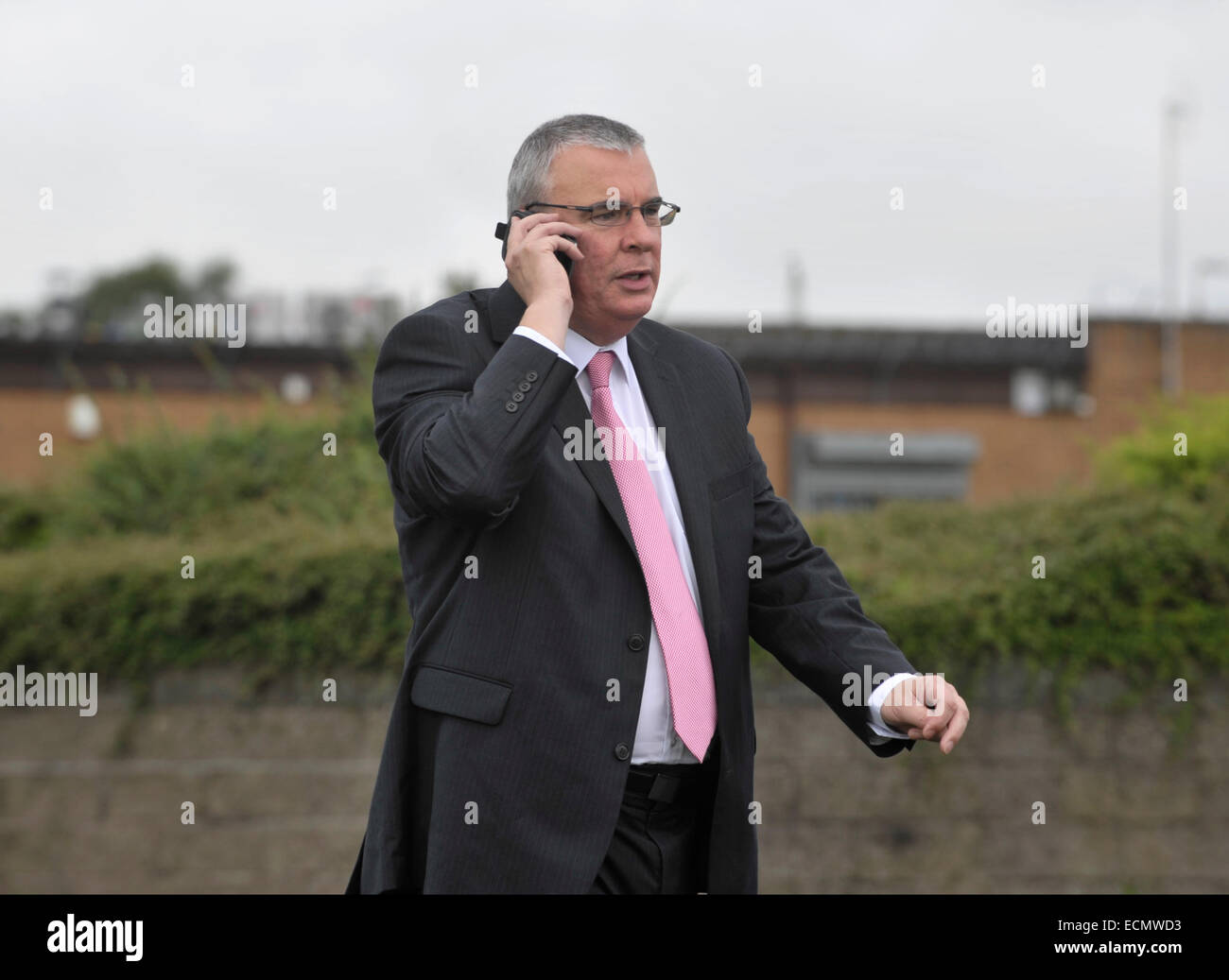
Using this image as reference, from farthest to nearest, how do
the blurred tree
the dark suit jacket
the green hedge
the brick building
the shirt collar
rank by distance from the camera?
the blurred tree, the brick building, the green hedge, the shirt collar, the dark suit jacket

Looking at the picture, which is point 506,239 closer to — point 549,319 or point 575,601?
point 549,319

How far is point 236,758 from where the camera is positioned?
6.33 meters

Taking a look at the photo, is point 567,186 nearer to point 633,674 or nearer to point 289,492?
point 633,674

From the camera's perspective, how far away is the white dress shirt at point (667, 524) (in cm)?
254

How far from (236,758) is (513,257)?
175 inches

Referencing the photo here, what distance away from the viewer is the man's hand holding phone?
2.43 meters

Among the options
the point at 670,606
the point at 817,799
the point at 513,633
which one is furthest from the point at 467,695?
the point at 817,799

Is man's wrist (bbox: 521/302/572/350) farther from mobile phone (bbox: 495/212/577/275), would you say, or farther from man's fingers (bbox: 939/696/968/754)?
man's fingers (bbox: 939/696/968/754)

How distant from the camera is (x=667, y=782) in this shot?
8.38 feet

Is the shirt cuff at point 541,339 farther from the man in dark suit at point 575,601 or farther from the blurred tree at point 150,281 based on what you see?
the blurred tree at point 150,281

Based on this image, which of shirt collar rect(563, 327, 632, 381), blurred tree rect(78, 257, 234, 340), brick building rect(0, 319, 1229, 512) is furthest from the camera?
blurred tree rect(78, 257, 234, 340)

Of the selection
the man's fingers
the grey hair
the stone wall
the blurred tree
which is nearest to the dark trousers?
the man's fingers

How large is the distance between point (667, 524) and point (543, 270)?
533mm

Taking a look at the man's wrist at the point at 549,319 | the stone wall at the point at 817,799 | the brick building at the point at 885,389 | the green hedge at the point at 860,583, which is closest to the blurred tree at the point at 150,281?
the brick building at the point at 885,389
